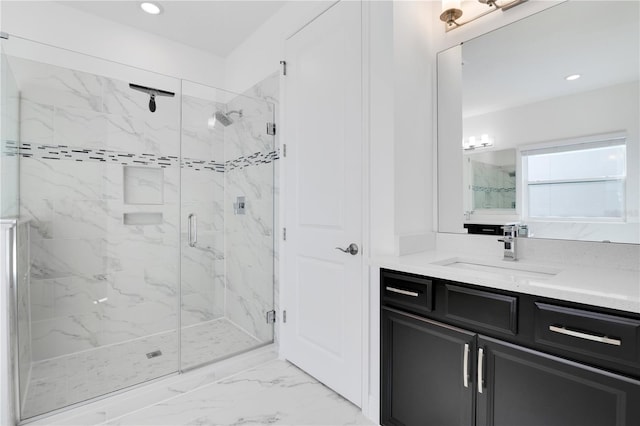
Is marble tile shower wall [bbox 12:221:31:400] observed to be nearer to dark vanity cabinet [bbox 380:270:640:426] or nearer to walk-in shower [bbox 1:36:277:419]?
walk-in shower [bbox 1:36:277:419]

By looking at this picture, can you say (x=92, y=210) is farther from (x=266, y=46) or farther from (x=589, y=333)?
(x=589, y=333)

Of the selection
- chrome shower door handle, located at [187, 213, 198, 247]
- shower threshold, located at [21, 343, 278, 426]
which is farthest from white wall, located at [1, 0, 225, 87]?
shower threshold, located at [21, 343, 278, 426]

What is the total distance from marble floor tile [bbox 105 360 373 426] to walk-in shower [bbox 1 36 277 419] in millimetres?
327

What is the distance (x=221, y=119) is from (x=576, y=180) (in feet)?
8.34

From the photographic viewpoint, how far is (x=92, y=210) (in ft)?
8.07

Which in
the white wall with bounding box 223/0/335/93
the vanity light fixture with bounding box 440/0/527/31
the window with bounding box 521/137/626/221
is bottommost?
the window with bounding box 521/137/626/221

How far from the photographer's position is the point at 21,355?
5.93 ft

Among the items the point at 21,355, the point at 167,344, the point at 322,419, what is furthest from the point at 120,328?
the point at 322,419

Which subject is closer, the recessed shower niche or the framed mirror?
the framed mirror

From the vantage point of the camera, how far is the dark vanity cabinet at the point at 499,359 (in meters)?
0.93

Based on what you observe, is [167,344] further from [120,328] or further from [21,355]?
[21,355]

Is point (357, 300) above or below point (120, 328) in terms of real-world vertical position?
above

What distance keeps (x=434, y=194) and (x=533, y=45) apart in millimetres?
886

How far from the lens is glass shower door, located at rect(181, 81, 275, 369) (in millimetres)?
2639
